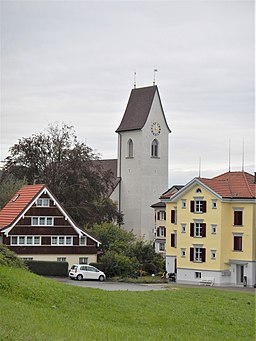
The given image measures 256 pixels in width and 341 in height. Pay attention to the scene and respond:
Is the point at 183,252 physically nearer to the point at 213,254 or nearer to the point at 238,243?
the point at 213,254

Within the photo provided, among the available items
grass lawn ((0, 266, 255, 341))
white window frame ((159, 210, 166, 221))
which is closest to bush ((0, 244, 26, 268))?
grass lawn ((0, 266, 255, 341))

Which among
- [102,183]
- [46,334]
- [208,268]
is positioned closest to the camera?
[46,334]

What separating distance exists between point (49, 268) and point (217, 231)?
12.9m

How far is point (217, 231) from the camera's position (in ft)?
174

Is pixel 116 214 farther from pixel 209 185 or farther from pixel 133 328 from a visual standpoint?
pixel 133 328

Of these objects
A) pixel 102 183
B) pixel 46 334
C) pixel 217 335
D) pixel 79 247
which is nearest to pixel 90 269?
pixel 79 247

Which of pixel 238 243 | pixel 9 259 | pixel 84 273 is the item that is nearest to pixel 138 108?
pixel 238 243

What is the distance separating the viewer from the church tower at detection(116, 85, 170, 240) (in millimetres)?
85188

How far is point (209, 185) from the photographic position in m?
53.6

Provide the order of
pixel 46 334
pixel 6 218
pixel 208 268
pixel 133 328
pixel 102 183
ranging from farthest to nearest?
1. pixel 102 183
2. pixel 208 268
3. pixel 6 218
4. pixel 133 328
5. pixel 46 334

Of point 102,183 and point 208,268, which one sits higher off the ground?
point 102,183

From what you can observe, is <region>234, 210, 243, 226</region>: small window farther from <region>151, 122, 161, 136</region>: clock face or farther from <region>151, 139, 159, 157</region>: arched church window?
<region>151, 122, 161, 136</region>: clock face

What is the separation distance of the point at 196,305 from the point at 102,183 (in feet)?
146

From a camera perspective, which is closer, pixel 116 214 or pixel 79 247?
pixel 79 247
